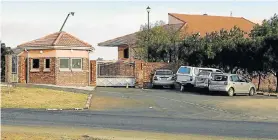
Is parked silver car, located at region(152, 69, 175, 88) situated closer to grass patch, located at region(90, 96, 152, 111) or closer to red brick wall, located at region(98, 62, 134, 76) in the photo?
red brick wall, located at region(98, 62, 134, 76)

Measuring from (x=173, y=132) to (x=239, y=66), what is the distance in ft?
85.3

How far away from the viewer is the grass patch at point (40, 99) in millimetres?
23633

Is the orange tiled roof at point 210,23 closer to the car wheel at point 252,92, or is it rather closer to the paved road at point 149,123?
the car wheel at point 252,92

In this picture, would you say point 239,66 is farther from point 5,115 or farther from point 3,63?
point 5,115

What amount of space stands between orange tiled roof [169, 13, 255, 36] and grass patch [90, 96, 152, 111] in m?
34.2

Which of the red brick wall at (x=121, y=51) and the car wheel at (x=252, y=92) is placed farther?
the red brick wall at (x=121, y=51)

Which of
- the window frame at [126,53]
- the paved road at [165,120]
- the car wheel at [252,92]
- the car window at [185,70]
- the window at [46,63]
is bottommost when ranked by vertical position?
the paved road at [165,120]

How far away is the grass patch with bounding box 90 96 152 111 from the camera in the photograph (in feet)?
78.8

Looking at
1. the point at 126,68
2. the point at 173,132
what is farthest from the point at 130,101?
the point at 126,68

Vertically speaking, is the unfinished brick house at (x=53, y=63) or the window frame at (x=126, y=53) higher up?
the window frame at (x=126, y=53)

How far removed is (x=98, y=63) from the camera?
41.4 meters

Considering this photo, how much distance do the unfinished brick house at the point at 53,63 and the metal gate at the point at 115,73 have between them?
1.37 metres

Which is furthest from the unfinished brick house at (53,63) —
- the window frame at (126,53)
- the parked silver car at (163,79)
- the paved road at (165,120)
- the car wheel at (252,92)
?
the window frame at (126,53)

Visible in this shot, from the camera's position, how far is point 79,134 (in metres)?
13.5
